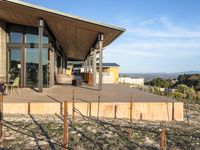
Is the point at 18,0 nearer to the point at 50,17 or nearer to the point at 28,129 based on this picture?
the point at 50,17

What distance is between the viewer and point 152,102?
8875mm

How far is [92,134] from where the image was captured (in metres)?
6.63

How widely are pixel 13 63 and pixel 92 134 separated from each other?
27.7 ft

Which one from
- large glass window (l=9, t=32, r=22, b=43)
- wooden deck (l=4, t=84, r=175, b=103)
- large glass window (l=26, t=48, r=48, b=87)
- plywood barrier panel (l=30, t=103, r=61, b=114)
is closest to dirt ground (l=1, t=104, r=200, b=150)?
plywood barrier panel (l=30, t=103, r=61, b=114)

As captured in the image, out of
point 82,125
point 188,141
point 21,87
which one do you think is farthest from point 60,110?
point 21,87

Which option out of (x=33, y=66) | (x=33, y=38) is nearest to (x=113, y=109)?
(x=33, y=66)

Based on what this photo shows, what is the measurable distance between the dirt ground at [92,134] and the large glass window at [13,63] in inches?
242

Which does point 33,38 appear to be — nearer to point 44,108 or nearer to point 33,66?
point 33,66

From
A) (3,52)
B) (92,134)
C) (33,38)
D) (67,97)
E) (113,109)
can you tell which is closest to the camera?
(92,134)

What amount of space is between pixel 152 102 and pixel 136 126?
1519 millimetres

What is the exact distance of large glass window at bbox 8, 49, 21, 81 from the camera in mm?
13609

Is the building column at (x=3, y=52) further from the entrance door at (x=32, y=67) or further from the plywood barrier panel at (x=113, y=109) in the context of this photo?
the plywood barrier panel at (x=113, y=109)

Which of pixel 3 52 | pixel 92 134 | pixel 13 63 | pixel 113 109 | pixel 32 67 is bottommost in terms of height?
pixel 92 134

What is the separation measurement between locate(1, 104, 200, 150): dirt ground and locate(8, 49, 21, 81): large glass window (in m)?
6.14
